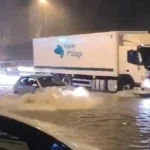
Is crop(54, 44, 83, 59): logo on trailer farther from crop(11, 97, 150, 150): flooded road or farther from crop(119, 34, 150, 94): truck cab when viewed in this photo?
crop(11, 97, 150, 150): flooded road

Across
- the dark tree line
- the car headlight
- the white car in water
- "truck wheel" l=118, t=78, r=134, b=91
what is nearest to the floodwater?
the car headlight

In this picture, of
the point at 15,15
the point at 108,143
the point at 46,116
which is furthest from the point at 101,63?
the point at 15,15

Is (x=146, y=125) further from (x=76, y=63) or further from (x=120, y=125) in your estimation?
A: (x=76, y=63)

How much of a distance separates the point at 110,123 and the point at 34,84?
369 inches

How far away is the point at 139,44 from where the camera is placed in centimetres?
2845

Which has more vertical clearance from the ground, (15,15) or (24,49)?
(15,15)

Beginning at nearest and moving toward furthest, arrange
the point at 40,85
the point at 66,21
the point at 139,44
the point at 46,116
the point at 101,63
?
1. the point at 46,116
2. the point at 40,85
3. the point at 139,44
4. the point at 101,63
5. the point at 66,21

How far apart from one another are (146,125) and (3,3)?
178 ft

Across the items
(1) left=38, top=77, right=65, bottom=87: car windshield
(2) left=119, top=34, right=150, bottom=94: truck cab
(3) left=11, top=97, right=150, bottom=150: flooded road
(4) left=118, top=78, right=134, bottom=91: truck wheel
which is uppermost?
(2) left=119, top=34, right=150, bottom=94: truck cab

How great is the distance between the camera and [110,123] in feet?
50.8

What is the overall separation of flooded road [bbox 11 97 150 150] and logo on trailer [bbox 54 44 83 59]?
37.2 feet

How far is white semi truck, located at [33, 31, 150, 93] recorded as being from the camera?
28164mm

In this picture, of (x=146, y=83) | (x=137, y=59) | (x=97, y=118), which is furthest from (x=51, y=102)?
(x=137, y=59)

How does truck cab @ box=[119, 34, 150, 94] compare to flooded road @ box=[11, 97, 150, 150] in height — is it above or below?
above
